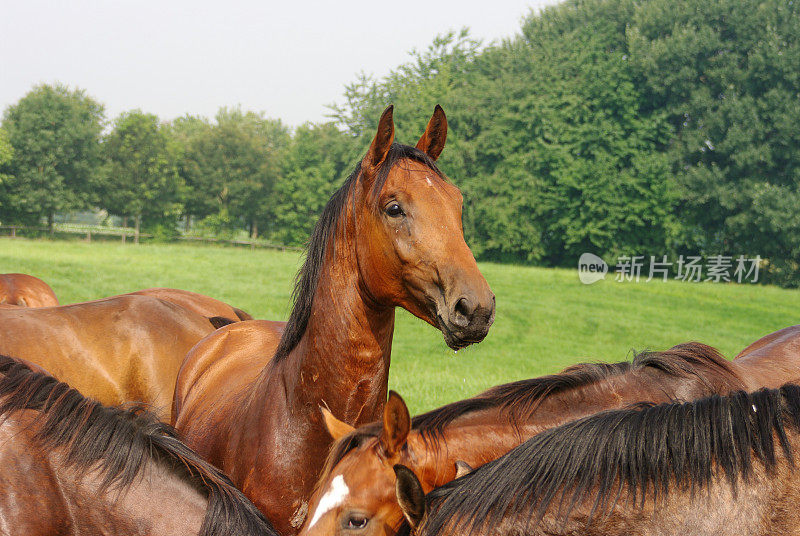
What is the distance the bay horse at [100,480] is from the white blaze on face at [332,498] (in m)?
0.32

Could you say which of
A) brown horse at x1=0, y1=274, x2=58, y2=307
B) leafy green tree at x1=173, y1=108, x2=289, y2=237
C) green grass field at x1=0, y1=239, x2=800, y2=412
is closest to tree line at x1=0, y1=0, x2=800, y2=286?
leafy green tree at x1=173, y1=108, x2=289, y2=237

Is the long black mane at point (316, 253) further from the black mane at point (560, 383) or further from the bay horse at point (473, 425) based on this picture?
the black mane at point (560, 383)

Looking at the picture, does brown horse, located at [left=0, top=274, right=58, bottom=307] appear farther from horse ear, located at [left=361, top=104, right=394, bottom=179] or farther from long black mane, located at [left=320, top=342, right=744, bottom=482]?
long black mane, located at [left=320, top=342, right=744, bottom=482]

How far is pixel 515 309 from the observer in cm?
1973

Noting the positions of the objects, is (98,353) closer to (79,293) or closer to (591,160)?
(79,293)

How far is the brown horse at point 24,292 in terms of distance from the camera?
8367 millimetres

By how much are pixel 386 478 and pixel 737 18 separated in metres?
Answer: 41.1

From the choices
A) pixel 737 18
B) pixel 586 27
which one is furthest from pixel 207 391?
pixel 586 27

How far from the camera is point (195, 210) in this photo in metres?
57.7

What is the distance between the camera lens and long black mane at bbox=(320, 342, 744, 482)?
201 centimetres

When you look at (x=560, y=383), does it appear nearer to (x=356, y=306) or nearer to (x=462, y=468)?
(x=462, y=468)

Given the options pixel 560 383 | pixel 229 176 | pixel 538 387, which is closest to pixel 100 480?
pixel 538 387

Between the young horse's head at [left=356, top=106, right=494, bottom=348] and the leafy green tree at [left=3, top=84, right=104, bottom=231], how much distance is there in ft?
169

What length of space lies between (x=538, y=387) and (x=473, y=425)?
13.1 inches
